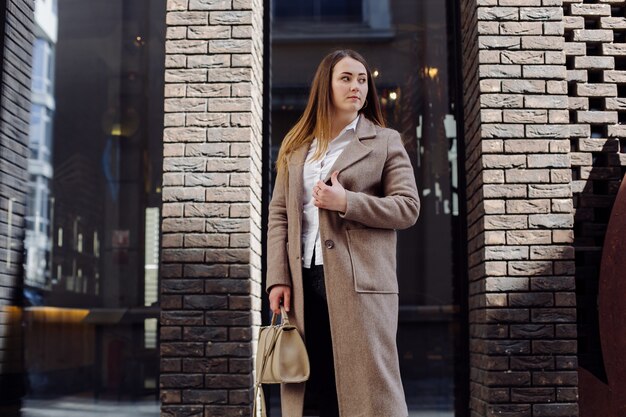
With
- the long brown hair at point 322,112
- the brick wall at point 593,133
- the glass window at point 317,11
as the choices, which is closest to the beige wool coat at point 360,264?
the long brown hair at point 322,112

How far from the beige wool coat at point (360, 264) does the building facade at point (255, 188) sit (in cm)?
130

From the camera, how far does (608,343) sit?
170 inches

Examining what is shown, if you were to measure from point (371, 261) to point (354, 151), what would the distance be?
0.46 m

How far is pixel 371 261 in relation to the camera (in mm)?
3043

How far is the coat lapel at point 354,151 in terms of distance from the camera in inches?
123

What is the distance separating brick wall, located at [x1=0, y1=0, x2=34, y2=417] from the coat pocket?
3061 mm

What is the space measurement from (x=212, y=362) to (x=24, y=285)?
187 centimetres

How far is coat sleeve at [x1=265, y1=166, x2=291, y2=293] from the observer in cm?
311

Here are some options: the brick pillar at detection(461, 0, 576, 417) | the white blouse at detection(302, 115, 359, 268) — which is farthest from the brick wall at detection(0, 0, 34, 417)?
the brick pillar at detection(461, 0, 576, 417)

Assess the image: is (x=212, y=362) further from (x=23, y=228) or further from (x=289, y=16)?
(x=289, y=16)

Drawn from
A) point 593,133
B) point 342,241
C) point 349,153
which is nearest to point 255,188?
point 349,153

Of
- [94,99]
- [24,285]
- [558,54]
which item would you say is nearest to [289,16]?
[94,99]

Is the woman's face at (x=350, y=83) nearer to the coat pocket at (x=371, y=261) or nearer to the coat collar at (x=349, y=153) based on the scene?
the coat collar at (x=349, y=153)

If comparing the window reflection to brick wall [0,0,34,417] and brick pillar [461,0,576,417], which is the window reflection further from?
brick pillar [461,0,576,417]
